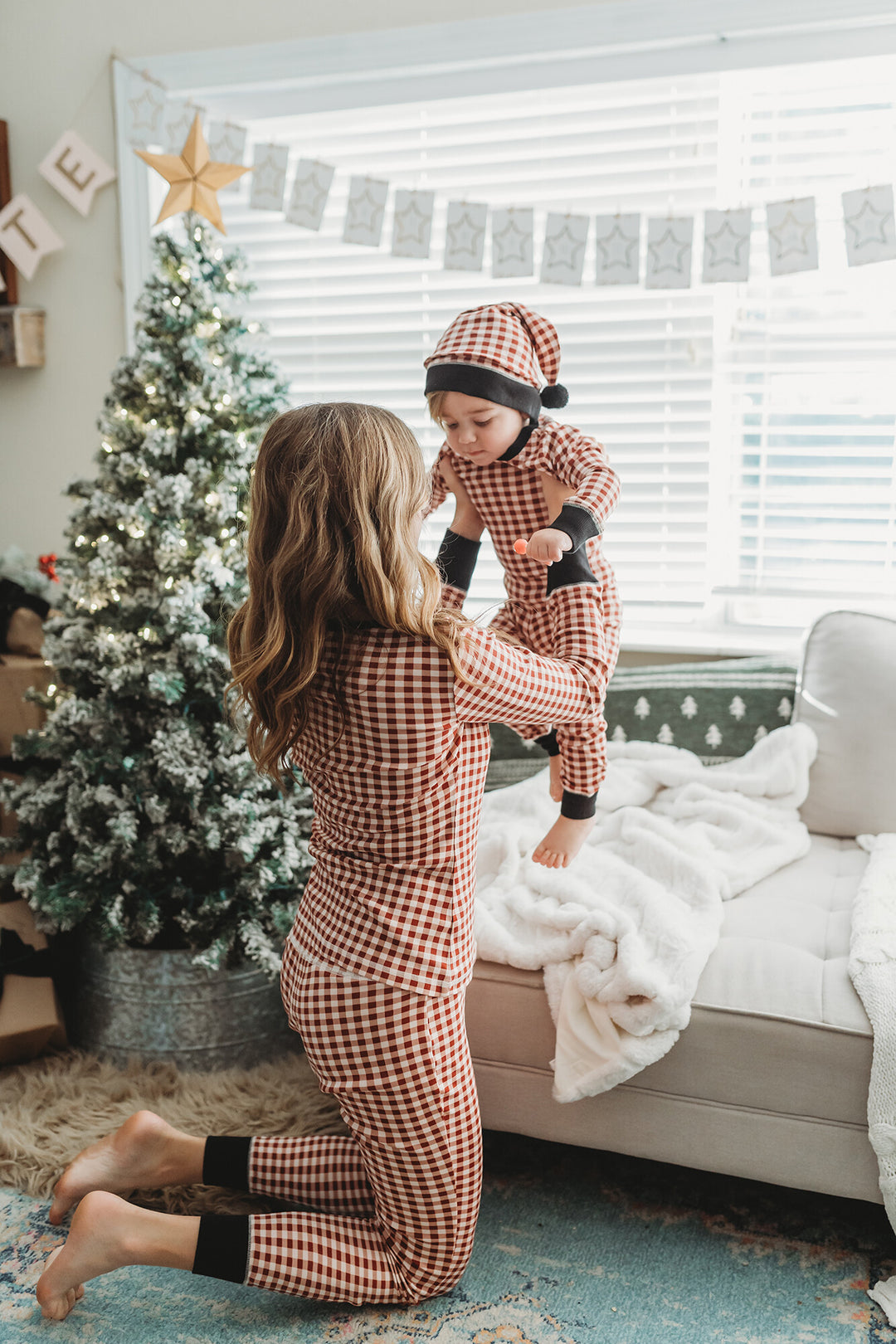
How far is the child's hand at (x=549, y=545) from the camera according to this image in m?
1.23

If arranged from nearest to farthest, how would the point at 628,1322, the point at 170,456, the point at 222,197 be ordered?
the point at 628,1322
the point at 170,456
the point at 222,197

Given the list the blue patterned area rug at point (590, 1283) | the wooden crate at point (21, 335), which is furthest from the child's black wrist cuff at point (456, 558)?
the wooden crate at point (21, 335)

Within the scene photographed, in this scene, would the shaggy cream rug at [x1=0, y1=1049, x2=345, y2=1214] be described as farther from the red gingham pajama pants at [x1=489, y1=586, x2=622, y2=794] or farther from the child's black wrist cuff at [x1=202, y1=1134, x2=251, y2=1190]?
the red gingham pajama pants at [x1=489, y1=586, x2=622, y2=794]

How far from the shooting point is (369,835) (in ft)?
4.70

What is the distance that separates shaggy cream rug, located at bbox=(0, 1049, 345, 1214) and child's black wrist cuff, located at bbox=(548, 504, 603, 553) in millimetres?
1244

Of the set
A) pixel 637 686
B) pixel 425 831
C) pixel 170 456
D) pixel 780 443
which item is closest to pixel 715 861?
pixel 637 686

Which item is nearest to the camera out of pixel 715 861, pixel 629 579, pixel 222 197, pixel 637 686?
pixel 715 861

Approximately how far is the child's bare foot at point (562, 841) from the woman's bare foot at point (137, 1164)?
753 mm

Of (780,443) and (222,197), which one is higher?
(222,197)

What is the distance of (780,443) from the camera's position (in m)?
2.47

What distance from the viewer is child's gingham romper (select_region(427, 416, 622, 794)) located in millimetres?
1328

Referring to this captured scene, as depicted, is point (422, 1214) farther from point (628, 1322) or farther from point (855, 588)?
point (855, 588)

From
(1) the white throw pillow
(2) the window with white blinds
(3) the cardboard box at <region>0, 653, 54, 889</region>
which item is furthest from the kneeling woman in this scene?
(3) the cardboard box at <region>0, 653, 54, 889</region>

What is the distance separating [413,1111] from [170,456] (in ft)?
4.23
